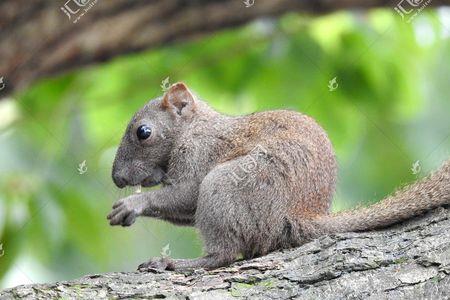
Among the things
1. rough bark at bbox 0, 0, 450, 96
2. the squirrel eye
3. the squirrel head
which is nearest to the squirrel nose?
the squirrel head

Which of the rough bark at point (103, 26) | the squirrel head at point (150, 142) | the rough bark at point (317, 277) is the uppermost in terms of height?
the rough bark at point (103, 26)

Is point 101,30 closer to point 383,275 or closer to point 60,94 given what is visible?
point 60,94

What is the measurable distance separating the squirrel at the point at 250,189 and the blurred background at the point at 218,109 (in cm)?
112

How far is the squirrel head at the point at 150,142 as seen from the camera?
26.0 feet

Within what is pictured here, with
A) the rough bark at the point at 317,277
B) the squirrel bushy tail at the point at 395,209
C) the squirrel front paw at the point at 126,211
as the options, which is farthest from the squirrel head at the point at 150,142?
the rough bark at the point at 317,277

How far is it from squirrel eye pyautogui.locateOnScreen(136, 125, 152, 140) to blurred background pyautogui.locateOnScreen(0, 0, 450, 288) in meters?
0.81

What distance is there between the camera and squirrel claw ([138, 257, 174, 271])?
21.7 feet

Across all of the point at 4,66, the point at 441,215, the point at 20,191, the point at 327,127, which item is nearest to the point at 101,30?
the point at 4,66

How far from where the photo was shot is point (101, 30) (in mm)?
9055

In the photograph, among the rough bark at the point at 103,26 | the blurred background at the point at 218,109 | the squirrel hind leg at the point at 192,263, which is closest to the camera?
the squirrel hind leg at the point at 192,263

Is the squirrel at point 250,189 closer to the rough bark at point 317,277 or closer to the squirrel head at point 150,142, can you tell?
the squirrel head at point 150,142

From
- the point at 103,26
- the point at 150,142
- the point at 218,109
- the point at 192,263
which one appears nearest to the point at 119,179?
the point at 150,142

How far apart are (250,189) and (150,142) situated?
1364 mm

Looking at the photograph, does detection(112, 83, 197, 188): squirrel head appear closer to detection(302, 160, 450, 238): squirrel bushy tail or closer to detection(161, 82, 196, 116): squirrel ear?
detection(161, 82, 196, 116): squirrel ear
